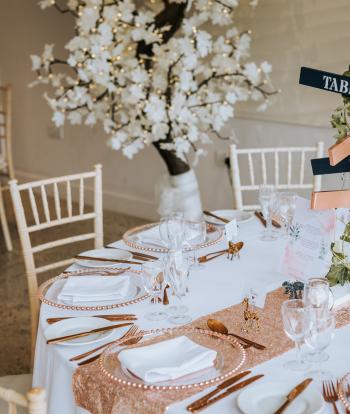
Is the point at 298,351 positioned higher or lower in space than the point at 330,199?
lower

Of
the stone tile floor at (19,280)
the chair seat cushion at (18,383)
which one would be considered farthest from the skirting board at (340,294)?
the stone tile floor at (19,280)

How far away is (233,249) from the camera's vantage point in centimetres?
231

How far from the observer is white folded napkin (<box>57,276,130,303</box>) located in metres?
1.98

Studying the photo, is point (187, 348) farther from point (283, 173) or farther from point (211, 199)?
point (211, 199)

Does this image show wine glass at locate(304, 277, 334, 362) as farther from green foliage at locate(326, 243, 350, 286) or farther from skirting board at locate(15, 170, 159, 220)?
skirting board at locate(15, 170, 159, 220)

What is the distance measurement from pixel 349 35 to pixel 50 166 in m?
3.21

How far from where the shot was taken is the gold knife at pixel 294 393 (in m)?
1.38

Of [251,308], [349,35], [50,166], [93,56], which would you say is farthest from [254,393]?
[50,166]

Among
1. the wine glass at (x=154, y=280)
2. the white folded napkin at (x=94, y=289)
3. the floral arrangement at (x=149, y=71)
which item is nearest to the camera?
the wine glass at (x=154, y=280)

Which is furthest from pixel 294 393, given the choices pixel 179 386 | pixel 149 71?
pixel 149 71

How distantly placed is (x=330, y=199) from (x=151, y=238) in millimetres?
842

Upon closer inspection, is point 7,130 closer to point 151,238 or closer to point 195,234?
point 151,238

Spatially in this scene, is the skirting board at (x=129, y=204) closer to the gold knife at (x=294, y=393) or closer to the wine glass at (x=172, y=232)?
the wine glass at (x=172, y=232)

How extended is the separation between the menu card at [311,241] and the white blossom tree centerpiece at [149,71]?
1872 millimetres
